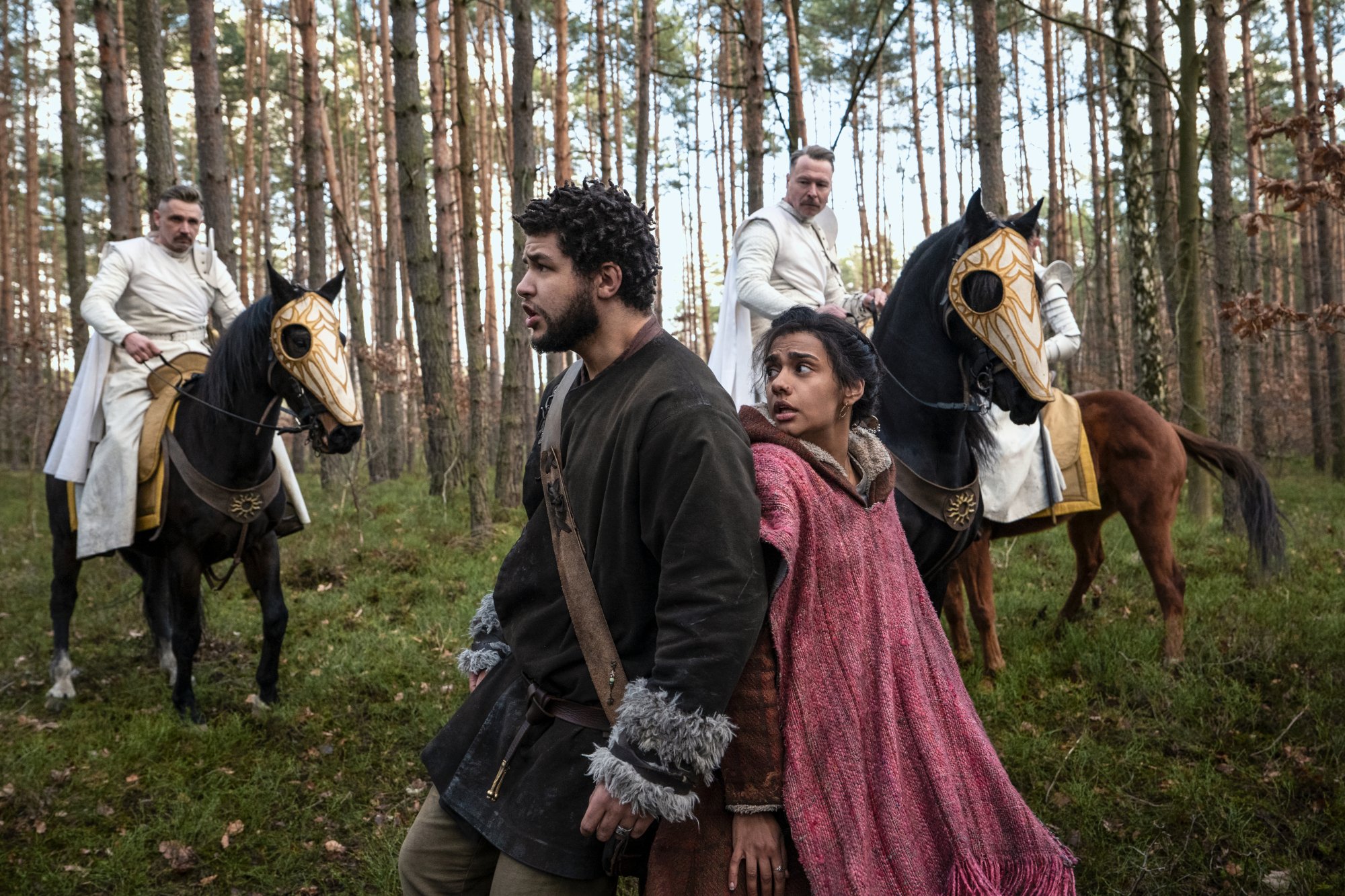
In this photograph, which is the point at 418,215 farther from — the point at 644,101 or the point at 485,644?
the point at 485,644

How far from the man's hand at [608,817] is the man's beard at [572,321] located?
3.27ft

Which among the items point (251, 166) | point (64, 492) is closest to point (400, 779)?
point (64, 492)

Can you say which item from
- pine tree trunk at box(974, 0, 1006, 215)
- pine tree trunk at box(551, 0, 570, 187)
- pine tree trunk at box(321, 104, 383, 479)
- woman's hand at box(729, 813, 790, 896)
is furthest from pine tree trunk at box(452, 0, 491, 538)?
woman's hand at box(729, 813, 790, 896)

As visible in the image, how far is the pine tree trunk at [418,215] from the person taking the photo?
9.16 m

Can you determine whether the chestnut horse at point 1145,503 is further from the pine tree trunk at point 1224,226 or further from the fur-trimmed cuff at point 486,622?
the fur-trimmed cuff at point 486,622

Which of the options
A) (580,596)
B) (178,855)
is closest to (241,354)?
(178,855)

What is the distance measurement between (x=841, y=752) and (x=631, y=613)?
53cm

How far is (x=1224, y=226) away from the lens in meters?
9.15

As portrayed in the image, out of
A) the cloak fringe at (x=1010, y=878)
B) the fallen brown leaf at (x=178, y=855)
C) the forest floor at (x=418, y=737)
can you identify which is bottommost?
the fallen brown leaf at (x=178, y=855)

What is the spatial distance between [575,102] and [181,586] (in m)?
21.0

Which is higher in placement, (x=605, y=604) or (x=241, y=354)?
(x=241, y=354)

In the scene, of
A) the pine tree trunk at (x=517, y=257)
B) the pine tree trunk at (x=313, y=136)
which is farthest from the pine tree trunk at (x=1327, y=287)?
the pine tree trunk at (x=313, y=136)

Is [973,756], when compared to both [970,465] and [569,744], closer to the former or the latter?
[569,744]

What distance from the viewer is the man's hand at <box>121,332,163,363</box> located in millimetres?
5508
